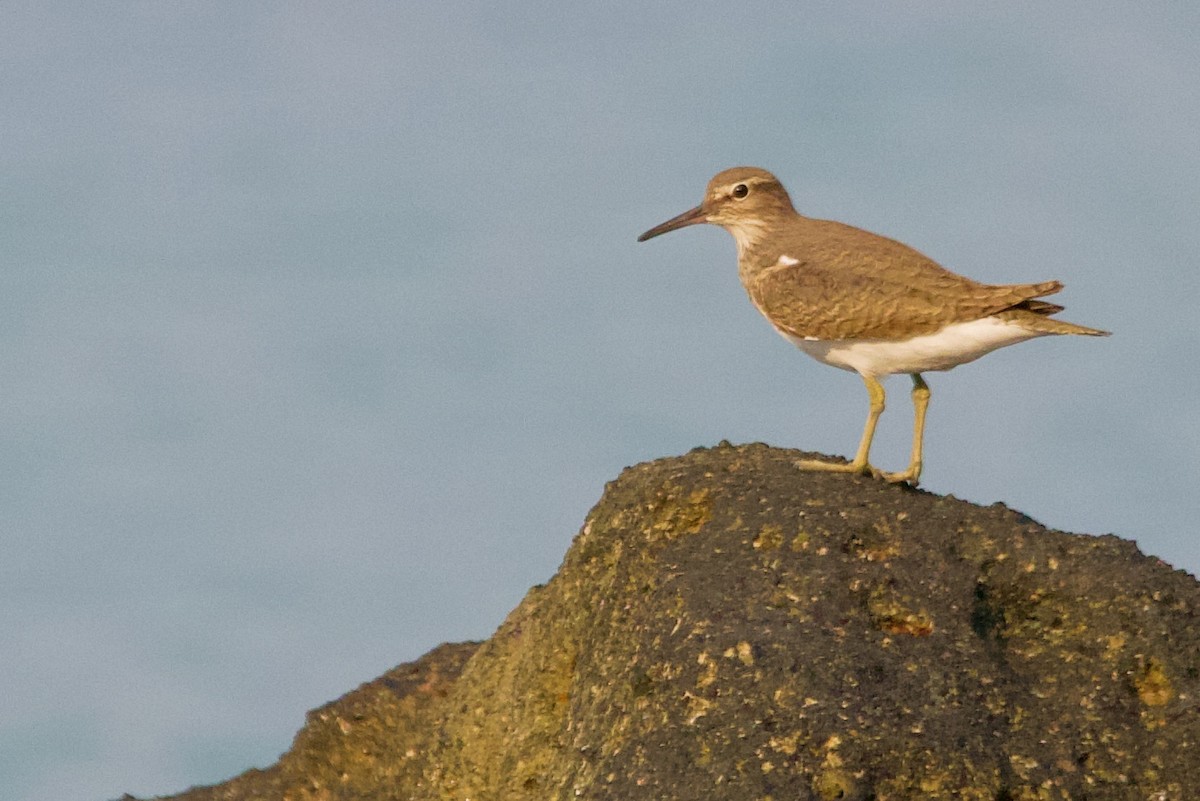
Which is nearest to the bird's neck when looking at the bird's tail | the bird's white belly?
the bird's white belly

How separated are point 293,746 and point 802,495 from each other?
5.73 meters

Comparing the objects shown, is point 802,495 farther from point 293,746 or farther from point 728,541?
point 293,746

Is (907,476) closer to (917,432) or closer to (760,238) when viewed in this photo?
(917,432)

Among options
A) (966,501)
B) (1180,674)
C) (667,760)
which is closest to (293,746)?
(667,760)

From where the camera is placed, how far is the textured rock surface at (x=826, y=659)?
844 cm

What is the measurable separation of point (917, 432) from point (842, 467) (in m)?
1.03

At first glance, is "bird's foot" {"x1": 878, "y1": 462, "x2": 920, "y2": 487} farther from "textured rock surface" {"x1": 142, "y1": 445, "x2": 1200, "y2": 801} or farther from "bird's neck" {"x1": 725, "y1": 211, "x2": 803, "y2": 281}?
"bird's neck" {"x1": 725, "y1": 211, "x2": 803, "y2": 281}

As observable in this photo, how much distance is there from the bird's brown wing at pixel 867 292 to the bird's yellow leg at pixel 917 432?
2.18 feet

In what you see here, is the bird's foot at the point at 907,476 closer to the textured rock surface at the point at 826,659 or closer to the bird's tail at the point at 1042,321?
the textured rock surface at the point at 826,659

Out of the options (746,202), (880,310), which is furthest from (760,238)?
(880,310)

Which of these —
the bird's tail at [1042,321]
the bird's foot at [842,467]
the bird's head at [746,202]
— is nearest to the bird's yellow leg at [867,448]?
the bird's foot at [842,467]

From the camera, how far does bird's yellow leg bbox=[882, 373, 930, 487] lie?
37.0 ft

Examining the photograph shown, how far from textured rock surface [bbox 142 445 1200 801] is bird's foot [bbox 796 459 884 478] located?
309 mm

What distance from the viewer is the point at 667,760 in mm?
8523
